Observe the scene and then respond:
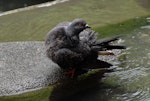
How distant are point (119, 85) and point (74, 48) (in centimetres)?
62

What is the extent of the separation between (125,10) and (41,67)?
7.94ft

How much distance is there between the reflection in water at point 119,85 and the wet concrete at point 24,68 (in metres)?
0.25

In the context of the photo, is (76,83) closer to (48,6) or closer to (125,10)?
(125,10)

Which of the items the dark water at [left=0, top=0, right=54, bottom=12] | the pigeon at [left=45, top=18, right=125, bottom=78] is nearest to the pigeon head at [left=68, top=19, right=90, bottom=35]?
the pigeon at [left=45, top=18, right=125, bottom=78]

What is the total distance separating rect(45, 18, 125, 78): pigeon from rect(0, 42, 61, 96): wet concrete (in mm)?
266

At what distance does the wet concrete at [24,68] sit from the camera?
3982 mm

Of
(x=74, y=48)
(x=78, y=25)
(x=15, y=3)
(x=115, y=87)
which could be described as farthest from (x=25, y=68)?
(x=15, y=3)

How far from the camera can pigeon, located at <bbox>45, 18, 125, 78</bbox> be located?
3.80 metres

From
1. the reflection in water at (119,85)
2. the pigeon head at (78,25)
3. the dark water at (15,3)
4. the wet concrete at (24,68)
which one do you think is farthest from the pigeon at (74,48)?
the dark water at (15,3)

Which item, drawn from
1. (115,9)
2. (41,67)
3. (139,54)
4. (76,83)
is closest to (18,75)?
(41,67)

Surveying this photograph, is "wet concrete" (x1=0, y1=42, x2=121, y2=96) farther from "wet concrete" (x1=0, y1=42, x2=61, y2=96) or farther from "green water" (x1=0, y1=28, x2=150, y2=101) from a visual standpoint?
"green water" (x1=0, y1=28, x2=150, y2=101)

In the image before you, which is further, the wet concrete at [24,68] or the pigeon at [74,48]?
the wet concrete at [24,68]

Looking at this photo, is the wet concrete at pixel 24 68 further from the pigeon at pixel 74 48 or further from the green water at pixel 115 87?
the pigeon at pixel 74 48

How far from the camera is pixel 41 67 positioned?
432 centimetres
